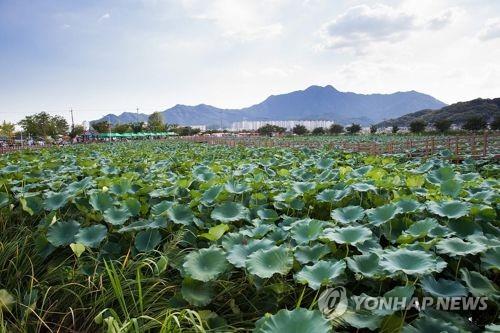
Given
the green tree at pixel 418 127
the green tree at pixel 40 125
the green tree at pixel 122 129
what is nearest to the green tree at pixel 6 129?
the green tree at pixel 40 125

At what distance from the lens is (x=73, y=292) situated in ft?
6.90

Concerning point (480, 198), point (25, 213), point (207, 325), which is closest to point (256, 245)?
point (207, 325)

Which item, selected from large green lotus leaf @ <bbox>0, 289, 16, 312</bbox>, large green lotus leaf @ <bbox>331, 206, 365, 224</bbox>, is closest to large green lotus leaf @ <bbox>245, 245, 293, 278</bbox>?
large green lotus leaf @ <bbox>331, 206, 365, 224</bbox>

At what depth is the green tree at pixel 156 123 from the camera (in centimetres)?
8819

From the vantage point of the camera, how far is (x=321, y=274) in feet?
5.57

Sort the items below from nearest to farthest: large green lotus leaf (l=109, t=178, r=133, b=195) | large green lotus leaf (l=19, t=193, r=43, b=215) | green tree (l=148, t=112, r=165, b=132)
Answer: large green lotus leaf (l=19, t=193, r=43, b=215) < large green lotus leaf (l=109, t=178, r=133, b=195) < green tree (l=148, t=112, r=165, b=132)

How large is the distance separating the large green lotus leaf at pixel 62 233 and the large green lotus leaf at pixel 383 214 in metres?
1.88

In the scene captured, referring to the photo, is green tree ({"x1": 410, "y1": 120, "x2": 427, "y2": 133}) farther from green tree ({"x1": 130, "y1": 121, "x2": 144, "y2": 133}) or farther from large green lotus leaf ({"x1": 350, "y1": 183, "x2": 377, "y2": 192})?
green tree ({"x1": 130, "y1": 121, "x2": 144, "y2": 133})

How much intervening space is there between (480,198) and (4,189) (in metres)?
4.46

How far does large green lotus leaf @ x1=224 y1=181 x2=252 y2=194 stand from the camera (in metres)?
3.18

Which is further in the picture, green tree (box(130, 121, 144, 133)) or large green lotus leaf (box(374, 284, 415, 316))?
green tree (box(130, 121, 144, 133))

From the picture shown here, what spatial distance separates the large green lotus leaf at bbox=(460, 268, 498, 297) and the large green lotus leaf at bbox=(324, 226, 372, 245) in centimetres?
47

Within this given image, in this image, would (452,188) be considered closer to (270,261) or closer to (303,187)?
(303,187)

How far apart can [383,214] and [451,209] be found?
1.38 feet
